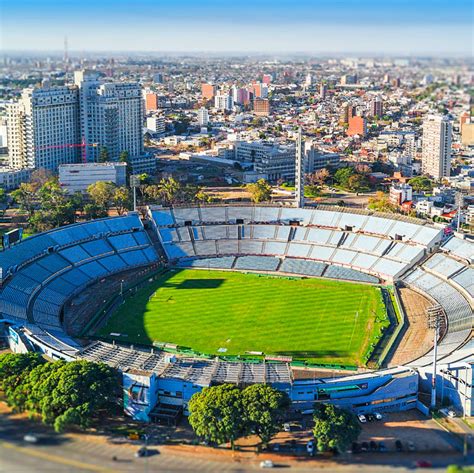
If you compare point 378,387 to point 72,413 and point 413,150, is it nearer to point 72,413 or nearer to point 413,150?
point 72,413

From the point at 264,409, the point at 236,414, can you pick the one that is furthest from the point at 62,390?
the point at 264,409

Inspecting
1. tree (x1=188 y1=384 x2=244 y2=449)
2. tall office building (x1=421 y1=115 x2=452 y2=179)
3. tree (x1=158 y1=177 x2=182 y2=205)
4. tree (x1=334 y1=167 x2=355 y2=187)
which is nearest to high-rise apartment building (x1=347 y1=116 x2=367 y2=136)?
tall office building (x1=421 y1=115 x2=452 y2=179)

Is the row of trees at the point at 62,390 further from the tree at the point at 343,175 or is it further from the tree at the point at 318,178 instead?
the tree at the point at 318,178

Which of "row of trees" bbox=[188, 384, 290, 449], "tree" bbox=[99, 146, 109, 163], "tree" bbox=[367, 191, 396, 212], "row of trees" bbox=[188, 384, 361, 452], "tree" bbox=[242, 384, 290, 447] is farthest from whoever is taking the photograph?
"tree" bbox=[99, 146, 109, 163]

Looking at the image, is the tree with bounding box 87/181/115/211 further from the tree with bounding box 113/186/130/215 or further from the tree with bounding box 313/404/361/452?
the tree with bounding box 313/404/361/452

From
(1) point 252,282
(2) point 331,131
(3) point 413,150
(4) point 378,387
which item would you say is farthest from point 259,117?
(4) point 378,387

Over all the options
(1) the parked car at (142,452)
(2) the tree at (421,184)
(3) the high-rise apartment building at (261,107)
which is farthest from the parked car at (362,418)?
(3) the high-rise apartment building at (261,107)
